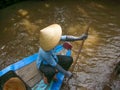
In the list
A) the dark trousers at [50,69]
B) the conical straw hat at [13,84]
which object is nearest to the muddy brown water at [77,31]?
the dark trousers at [50,69]

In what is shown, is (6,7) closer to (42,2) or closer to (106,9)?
(42,2)

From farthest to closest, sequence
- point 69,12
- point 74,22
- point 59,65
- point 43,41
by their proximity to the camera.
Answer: point 69,12, point 74,22, point 59,65, point 43,41

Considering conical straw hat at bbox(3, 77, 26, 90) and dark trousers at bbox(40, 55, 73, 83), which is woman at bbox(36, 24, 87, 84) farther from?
conical straw hat at bbox(3, 77, 26, 90)

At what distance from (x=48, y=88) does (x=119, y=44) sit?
2.68 metres

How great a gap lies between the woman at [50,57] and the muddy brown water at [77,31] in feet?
1.92

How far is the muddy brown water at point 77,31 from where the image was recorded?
5.74 m

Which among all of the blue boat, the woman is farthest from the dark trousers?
the blue boat

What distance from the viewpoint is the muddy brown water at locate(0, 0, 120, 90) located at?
5742 mm

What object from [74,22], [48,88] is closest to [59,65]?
[48,88]

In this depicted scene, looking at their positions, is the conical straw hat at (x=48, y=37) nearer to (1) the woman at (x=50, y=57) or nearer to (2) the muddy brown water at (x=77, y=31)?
(1) the woman at (x=50, y=57)

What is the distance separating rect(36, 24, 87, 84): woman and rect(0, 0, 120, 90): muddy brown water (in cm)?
59

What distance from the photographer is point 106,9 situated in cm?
830

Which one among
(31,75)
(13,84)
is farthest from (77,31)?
(13,84)

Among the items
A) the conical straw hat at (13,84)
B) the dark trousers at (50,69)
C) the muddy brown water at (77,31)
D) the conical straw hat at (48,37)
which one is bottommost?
the muddy brown water at (77,31)
